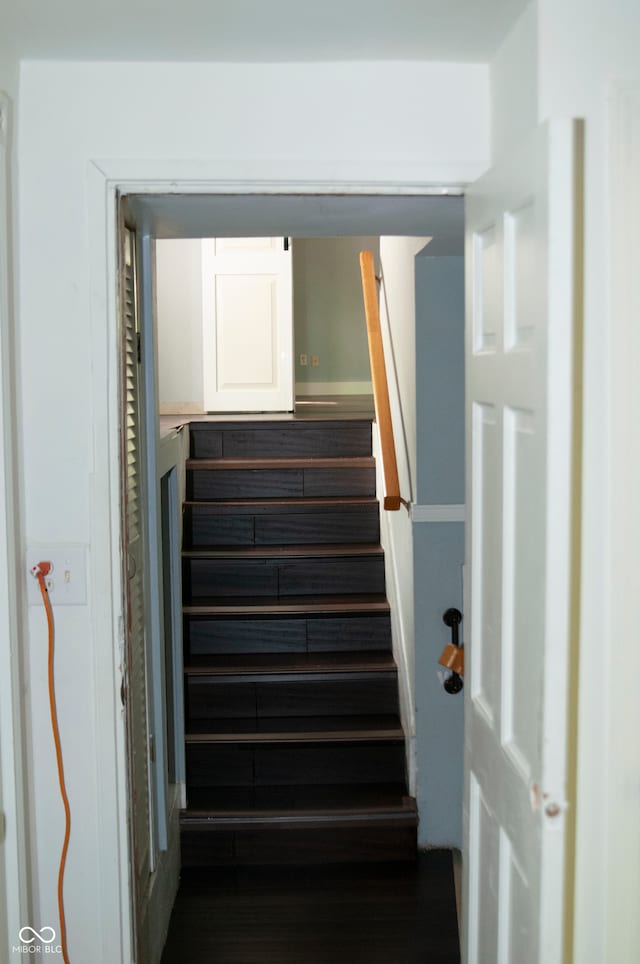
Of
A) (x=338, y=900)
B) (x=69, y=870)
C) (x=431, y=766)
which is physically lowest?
(x=338, y=900)

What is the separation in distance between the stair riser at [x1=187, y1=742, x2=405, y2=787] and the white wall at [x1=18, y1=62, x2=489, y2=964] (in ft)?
6.66

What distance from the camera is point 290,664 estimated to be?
423 centimetres

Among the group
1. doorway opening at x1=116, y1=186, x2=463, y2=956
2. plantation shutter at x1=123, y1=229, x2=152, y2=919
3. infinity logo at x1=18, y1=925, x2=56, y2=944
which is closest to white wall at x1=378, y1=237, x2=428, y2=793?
doorway opening at x1=116, y1=186, x2=463, y2=956

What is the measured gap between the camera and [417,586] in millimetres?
3732

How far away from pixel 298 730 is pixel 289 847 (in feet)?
1.69

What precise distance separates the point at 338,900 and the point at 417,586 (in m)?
1.15

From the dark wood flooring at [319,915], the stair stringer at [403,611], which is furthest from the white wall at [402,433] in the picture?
the dark wood flooring at [319,915]

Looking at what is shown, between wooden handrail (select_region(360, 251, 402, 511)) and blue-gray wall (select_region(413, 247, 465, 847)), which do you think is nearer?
blue-gray wall (select_region(413, 247, 465, 847))

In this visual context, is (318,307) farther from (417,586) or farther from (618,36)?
(618,36)

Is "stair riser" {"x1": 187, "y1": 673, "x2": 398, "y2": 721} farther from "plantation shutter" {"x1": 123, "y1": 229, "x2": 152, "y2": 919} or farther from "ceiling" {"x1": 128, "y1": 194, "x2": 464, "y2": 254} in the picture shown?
"ceiling" {"x1": 128, "y1": 194, "x2": 464, "y2": 254}

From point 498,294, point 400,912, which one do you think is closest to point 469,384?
point 498,294

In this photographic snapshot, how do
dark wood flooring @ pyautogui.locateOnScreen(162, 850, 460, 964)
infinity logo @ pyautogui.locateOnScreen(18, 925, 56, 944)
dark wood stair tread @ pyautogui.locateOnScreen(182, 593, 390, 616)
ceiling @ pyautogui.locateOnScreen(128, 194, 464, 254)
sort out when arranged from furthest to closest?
dark wood stair tread @ pyautogui.locateOnScreen(182, 593, 390, 616) → dark wood flooring @ pyautogui.locateOnScreen(162, 850, 460, 964) → ceiling @ pyautogui.locateOnScreen(128, 194, 464, 254) → infinity logo @ pyautogui.locateOnScreen(18, 925, 56, 944)

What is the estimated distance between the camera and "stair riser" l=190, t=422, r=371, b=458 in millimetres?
5309

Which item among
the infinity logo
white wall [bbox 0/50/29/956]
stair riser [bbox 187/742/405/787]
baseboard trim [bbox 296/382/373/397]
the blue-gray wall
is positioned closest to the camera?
white wall [bbox 0/50/29/956]
